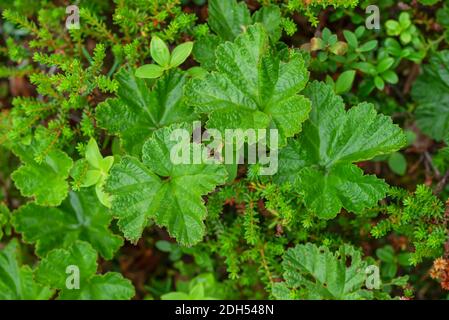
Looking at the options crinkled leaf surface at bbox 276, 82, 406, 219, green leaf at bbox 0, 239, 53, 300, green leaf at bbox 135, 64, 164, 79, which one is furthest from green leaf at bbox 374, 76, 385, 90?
green leaf at bbox 0, 239, 53, 300

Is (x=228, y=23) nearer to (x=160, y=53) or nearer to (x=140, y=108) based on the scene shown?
(x=160, y=53)

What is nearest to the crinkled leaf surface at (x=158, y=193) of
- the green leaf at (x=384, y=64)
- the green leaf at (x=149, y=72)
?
the green leaf at (x=149, y=72)

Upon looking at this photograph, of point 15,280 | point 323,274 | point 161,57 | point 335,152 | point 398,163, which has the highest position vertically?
point 161,57

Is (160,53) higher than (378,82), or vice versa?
(160,53)

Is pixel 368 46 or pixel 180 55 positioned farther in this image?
pixel 368 46

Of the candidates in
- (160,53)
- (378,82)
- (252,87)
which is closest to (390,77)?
(378,82)

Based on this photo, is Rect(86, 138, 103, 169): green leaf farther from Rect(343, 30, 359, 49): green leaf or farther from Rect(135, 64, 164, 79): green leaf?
Rect(343, 30, 359, 49): green leaf
